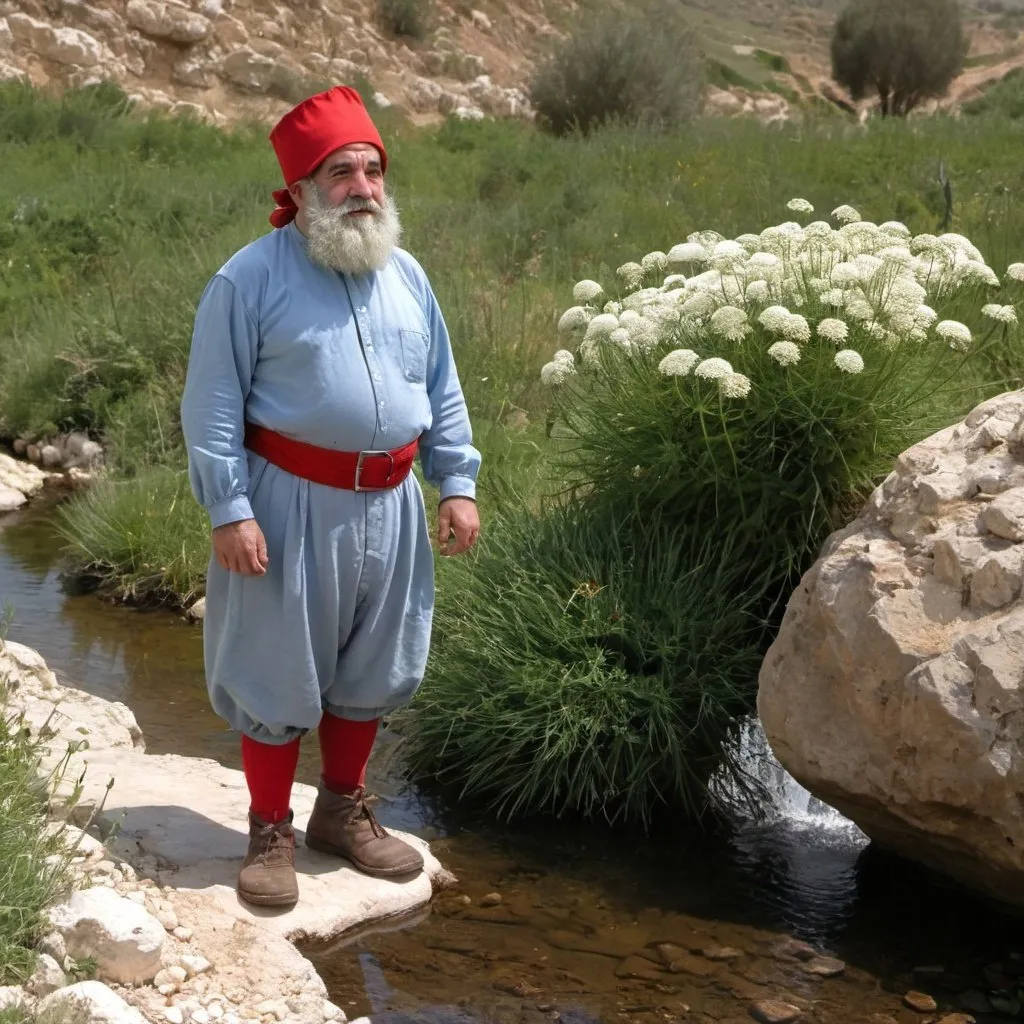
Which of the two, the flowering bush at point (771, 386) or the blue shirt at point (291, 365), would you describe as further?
the flowering bush at point (771, 386)

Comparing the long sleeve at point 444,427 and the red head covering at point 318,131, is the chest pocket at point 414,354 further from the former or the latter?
the red head covering at point 318,131

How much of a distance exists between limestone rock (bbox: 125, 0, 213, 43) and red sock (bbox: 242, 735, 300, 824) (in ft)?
64.4

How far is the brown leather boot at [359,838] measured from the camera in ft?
12.3

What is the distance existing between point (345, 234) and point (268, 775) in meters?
1.32

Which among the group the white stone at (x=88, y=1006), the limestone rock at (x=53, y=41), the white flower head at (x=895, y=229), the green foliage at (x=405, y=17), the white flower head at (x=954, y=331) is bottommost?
the white stone at (x=88, y=1006)

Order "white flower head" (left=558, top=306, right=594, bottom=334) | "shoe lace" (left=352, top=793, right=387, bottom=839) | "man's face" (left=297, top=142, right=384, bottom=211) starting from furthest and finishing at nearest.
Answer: "white flower head" (left=558, top=306, right=594, bottom=334) → "shoe lace" (left=352, top=793, right=387, bottom=839) → "man's face" (left=297, top=142, right=384, bottom=211)

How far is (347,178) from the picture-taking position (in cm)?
338

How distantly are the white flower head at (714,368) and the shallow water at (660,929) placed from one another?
1221 mm

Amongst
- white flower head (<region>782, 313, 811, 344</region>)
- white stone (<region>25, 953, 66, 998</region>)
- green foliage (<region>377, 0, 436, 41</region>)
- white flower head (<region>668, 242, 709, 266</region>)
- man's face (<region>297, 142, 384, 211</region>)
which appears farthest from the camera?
green foliage (<region>377, 0, 436, 41</region>)

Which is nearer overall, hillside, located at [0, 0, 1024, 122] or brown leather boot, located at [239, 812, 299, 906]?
brown leather boot, located at [239, 812, 299, 906]

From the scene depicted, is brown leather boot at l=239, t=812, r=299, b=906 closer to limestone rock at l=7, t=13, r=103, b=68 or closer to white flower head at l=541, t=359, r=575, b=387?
white flower head at l=541, t=359, r=575, b=387

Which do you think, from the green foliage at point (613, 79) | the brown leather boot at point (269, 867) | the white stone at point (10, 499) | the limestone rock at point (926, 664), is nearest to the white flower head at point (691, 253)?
the limestone rock at point (926, 664)

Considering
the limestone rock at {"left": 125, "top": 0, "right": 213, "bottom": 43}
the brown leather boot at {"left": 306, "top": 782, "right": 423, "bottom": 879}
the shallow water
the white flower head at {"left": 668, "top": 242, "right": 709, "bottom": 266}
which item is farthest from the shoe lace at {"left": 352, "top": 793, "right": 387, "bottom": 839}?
the limestone rock at {"left": 125, "top": 0, "right": 213, "bottom": 43}

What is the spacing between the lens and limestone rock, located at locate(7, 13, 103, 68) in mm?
19938
